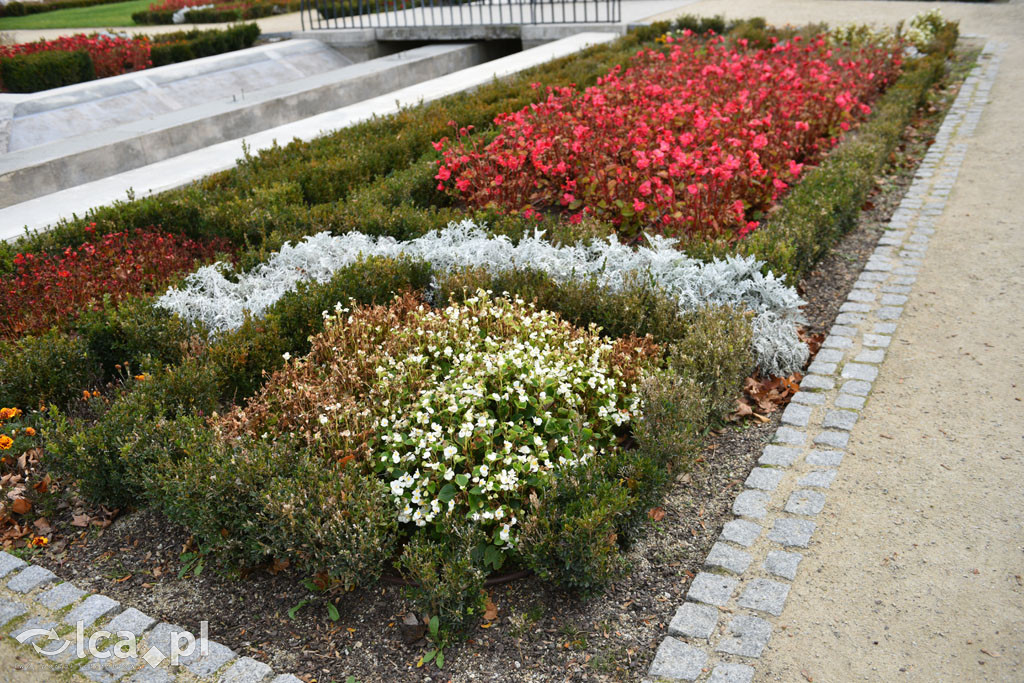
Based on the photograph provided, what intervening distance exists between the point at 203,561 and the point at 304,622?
2.17 ft

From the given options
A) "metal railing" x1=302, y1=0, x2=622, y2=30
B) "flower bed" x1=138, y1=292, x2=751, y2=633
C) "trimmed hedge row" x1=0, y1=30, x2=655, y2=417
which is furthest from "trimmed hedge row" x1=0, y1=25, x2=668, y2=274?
"metal railing" x1=302, y1=0, x2=622, y2=30

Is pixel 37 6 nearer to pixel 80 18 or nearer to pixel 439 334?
pixel 80 18

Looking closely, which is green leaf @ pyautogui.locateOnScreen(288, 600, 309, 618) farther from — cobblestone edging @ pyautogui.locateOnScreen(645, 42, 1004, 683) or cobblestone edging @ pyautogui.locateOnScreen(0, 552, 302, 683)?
cobblestone edging @ pyautogui.locateOnScreen(645, 42, 1004, 683)

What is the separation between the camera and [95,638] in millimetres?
3195

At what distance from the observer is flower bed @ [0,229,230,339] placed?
512 centimetres

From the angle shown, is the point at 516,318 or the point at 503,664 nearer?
the point at 503,664

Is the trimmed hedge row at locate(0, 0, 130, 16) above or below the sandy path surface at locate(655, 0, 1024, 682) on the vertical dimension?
above

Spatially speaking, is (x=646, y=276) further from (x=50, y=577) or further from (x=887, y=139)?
(x=887, y=139)

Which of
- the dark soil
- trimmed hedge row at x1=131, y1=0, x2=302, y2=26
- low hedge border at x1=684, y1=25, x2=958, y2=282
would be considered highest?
trimmed hedge row at x1=131, y1=0, x2=302, y2=26

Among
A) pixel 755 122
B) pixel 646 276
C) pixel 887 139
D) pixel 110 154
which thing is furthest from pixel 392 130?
pixel 887 139

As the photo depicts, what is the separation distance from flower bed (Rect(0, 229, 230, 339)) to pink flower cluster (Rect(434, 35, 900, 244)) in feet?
7.57

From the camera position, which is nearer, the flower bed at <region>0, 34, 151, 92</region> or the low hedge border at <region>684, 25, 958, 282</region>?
the low hedge border at <region>684, 25, 958, 282</region>

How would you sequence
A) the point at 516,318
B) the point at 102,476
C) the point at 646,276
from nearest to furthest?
the point at 102,476 → the point at 516,318 → the point at 646,276

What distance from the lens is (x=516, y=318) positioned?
15.6 feet
